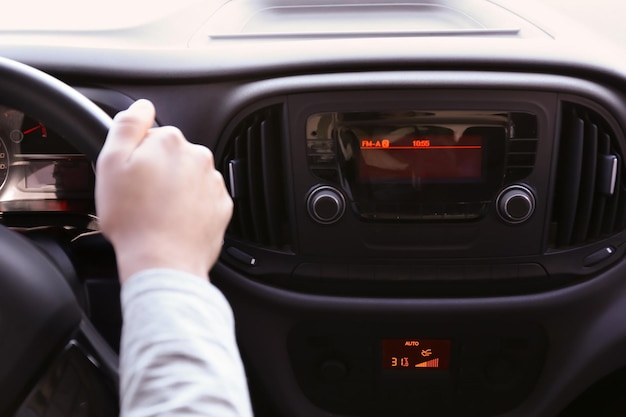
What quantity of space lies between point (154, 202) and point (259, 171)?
679mm

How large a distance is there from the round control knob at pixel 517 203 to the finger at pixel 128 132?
2.49 ft

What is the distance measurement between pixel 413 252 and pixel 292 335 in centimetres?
31

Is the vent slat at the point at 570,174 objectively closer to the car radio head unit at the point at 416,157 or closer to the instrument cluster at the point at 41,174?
the car radio head unit at the point at 416,157

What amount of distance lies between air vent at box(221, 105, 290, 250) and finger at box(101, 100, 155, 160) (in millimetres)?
590

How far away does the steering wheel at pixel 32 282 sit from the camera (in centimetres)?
88

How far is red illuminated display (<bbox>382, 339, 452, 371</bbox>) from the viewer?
1.45m

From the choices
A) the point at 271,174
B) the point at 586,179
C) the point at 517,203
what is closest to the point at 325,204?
the point at 271,174

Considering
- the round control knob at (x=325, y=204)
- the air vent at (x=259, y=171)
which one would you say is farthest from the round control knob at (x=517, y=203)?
the air vent at (x=259, y=171)

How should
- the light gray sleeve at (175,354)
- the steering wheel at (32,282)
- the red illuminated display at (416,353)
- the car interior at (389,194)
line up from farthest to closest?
the red illuminated display at (416,353), the car interior at (389,194), the steering wheel at (32,282), the light gray sleeve at (175,354)

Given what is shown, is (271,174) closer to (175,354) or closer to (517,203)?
(517,203)

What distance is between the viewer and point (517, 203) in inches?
51.1

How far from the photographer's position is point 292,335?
1.47 metres

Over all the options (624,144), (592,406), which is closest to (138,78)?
(624,144)

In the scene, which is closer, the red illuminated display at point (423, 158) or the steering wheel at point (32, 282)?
the steering wheel at point (32, 282)
